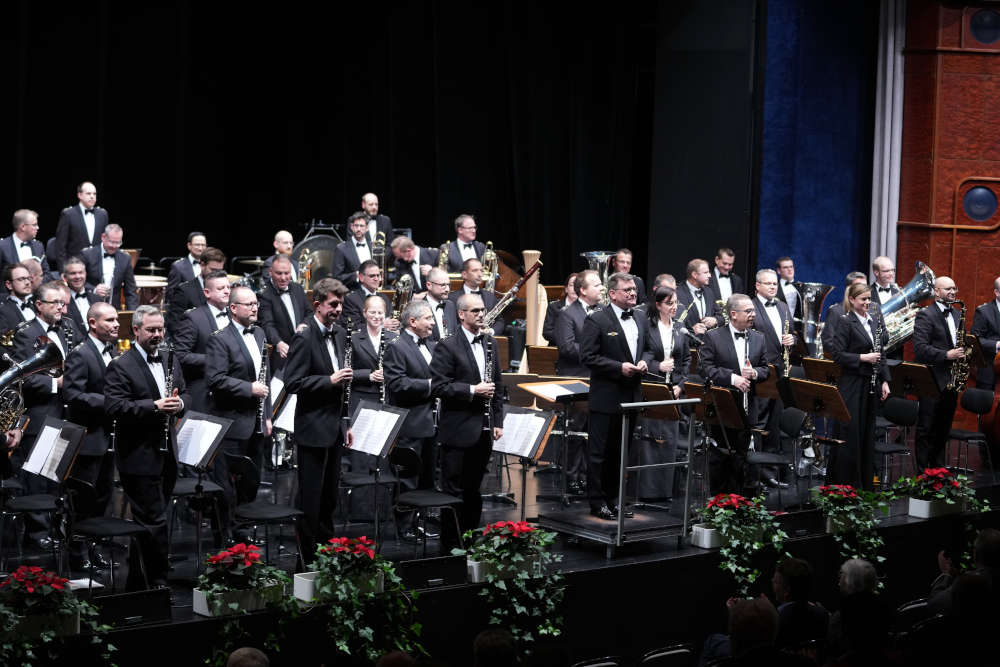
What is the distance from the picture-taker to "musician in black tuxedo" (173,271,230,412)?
8.51 m

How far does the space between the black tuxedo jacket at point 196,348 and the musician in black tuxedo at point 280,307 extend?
1356mm

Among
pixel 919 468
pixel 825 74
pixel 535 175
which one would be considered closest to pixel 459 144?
pixel 535 175

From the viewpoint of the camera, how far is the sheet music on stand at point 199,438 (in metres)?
7.04

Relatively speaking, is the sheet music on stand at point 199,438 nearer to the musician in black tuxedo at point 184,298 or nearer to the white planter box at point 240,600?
the white planter box at point 240,600

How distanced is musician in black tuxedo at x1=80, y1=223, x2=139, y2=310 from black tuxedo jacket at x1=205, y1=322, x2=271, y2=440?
3766 mm

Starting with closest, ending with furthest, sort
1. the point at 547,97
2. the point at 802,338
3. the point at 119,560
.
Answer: the point at 119,560
the point at 802,338
the point at 547,97

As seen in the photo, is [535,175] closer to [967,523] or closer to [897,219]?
[897,219]

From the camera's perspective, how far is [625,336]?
832 cm

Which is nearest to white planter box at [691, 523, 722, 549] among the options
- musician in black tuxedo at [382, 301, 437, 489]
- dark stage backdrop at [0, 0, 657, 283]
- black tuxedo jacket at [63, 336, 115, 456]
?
musician in black tuxedo at [382, 301, 437, 489]

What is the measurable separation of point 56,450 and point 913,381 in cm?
651

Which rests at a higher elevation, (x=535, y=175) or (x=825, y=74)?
(x=825, y=74)

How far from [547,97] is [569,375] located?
6676mm

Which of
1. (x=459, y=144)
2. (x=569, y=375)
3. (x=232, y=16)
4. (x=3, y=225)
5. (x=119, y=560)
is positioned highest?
(x=232, y=16)

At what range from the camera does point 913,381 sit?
10.2 meters
